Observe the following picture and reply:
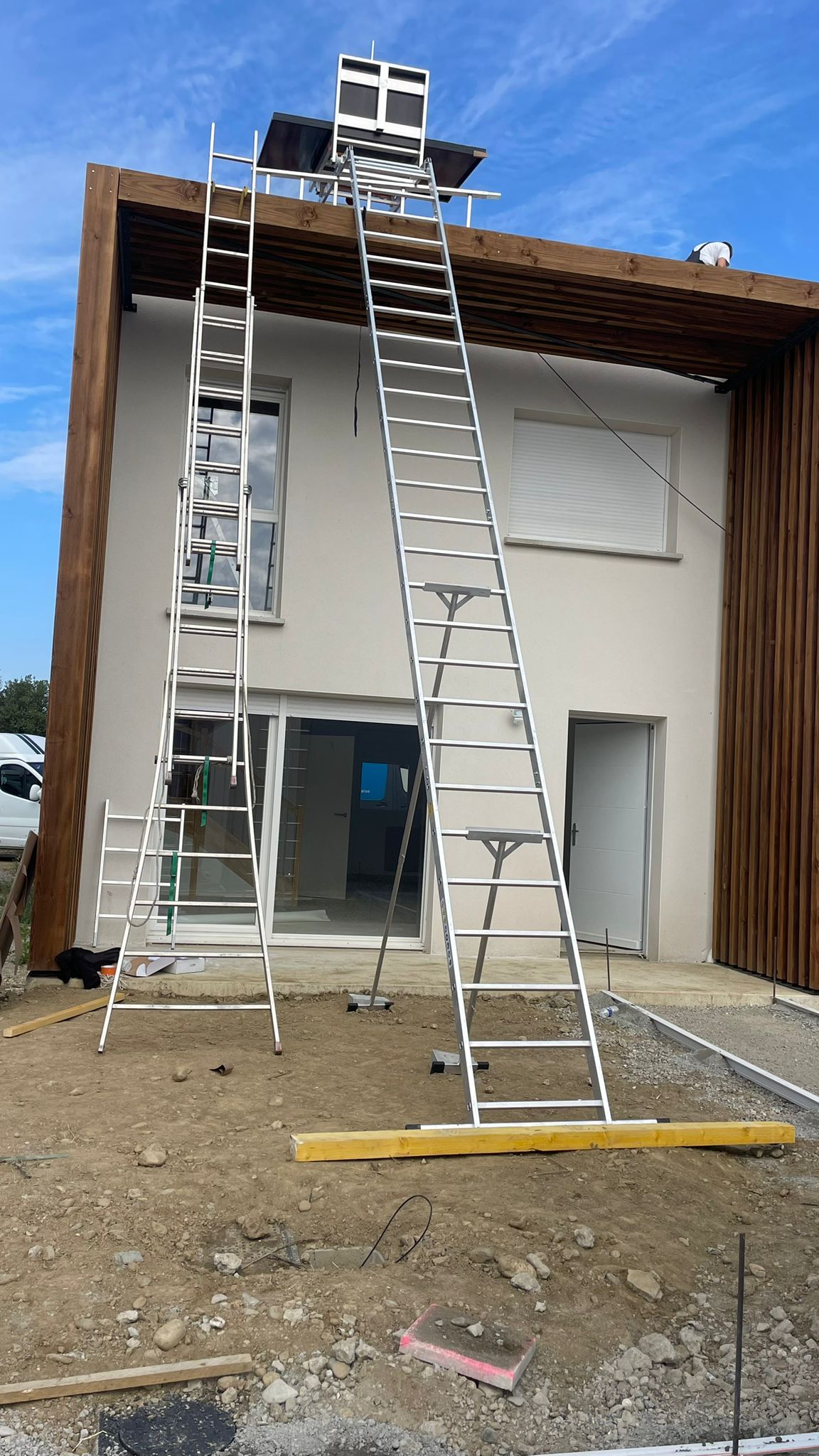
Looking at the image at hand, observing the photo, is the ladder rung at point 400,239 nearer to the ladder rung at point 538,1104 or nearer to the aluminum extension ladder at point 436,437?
the aluminum extension ladder at point 436,437

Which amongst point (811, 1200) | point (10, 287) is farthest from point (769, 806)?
point (10, 287)

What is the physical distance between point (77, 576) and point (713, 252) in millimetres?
5308

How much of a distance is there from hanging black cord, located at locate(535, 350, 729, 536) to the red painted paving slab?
7065 mm

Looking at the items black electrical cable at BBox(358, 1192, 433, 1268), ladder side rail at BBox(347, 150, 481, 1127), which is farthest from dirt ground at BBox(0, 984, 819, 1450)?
ladder side rail at BBox(347, 150, 481, 1127)

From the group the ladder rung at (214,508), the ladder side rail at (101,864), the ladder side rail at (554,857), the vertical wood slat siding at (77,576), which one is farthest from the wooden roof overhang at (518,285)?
the ladder side rail at (101,864)

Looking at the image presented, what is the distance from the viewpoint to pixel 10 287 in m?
19.3

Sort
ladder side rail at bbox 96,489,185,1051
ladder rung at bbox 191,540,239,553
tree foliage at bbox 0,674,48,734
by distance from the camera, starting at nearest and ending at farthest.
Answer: ladder side rail at bbox 96,489,185,1051 < ladder rung at bbox 191,540,239,553 < tree foliage at bbox 0,674,48,734

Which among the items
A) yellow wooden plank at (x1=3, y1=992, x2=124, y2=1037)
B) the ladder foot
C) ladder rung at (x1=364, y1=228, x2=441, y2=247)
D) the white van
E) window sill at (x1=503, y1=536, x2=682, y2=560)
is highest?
ladder rung at (x1=364, y1=228, x2=441, y2=247)

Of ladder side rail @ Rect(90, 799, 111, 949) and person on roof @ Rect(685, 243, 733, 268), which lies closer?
ladder side rail @ Rect(90, 799, 111, 949)

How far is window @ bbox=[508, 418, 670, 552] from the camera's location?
27.3ft

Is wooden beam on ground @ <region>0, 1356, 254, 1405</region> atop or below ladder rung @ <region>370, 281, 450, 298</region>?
below

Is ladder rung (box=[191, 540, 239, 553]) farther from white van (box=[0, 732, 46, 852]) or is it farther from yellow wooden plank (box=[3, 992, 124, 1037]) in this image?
white van (box=[0, 732, 46, 852])

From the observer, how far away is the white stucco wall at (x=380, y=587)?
7.52 meters

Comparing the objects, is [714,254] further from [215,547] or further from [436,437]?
[215,547]
